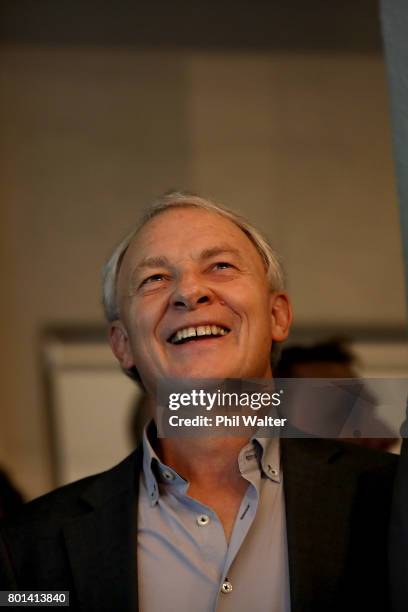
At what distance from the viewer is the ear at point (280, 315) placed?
165cm

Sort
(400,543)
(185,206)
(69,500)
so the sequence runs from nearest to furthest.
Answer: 1. (400,543)
2. (69,500)
3. (185,206)

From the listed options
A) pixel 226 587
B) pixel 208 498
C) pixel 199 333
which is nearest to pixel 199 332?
pixel 199 333

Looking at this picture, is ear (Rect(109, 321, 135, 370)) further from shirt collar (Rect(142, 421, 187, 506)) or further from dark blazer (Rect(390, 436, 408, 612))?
dark blazer (Rect(390, 436, 408, 612))

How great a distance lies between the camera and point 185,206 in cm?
169

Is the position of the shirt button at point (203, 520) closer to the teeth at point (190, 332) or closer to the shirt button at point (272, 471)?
the shirt button at point (272, 471)

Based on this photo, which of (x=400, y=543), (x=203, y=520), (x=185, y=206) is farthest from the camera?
(x=185, y=206)

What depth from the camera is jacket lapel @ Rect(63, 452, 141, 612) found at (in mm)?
1430

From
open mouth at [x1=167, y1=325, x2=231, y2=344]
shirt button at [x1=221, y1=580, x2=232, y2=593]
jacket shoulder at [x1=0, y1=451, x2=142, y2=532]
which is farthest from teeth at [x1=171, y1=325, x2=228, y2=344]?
shirt button at [x1=221, y1=580, x2=232, y2=593]

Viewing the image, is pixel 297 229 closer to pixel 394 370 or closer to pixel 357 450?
pixel 394 370

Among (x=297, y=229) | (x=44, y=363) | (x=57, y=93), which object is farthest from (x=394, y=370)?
(x=57, y=93)

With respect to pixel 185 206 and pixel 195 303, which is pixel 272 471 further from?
pixel 185 206

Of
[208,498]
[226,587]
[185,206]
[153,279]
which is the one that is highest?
[185,206]

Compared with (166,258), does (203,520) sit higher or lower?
lower

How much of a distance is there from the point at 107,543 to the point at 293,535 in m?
0.26
